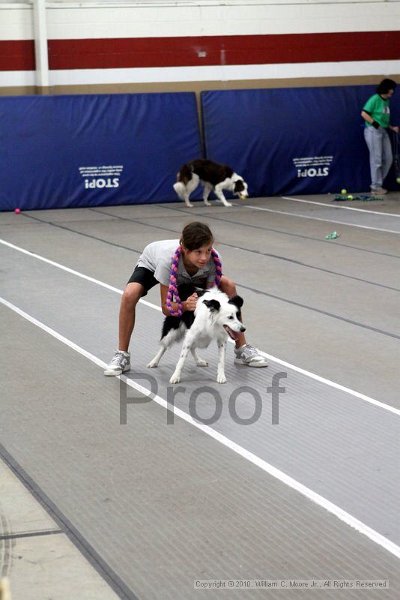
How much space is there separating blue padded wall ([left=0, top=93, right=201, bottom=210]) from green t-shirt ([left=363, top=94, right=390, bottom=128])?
9.30 ft

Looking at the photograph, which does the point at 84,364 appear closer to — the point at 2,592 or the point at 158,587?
the point at 158,587

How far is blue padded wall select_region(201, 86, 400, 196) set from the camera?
17656mm

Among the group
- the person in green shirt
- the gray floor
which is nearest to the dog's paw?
the gray floor

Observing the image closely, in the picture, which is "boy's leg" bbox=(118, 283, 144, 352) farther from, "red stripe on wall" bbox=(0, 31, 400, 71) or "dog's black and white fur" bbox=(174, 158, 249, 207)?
"red stripe on wall" bbox=(0, 31, 400, 71)

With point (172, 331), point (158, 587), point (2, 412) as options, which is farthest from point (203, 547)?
point (172, 331)

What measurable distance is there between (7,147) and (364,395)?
435 inches

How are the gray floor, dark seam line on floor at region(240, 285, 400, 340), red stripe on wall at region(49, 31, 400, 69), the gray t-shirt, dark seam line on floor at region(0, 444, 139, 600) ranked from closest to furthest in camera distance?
1. dark seam line on floor at region(0, 444, 139, 600)
2. the gray floor
3. the gray t-shirt
4. dark seam line on floor at region(240, 285, 400, 340)
5. red stripe on wall at region(49, 31, 400, 69)

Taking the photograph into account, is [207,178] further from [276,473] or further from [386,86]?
[276,473]

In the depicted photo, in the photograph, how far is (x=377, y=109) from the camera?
1748cm

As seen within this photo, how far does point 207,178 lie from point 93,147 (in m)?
2.03

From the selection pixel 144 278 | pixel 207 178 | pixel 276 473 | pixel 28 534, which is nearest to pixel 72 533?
pixel 28 534

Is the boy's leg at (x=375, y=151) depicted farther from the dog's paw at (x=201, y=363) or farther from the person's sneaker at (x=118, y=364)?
the person's sneaker at (x=118, y=364)

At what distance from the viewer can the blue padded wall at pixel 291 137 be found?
57.9 ft

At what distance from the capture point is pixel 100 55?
1773cm
